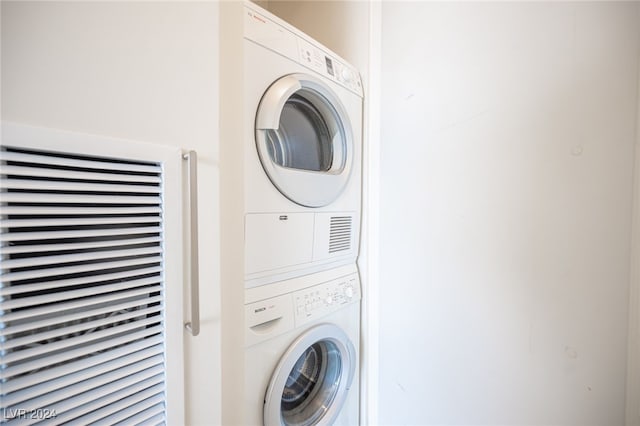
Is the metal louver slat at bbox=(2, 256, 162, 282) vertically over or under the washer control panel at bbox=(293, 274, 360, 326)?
over

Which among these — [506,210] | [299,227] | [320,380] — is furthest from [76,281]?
[506,210]

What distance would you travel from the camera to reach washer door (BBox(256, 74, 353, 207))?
855 mm

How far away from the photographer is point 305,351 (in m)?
1.09

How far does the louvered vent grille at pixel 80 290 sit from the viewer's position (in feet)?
1.46

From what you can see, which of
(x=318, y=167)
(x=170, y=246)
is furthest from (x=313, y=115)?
(x=170, y=246)

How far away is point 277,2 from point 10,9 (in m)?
1.40

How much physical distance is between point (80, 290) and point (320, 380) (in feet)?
3.27

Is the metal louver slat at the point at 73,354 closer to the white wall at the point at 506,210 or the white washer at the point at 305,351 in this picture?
the white washer at the point at 305,351

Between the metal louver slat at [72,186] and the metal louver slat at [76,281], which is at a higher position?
the metal louver slat at [72,186]

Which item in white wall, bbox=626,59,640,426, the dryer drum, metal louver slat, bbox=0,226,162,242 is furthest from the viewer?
the dryer drum

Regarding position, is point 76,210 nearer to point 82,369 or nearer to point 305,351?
point 82,369

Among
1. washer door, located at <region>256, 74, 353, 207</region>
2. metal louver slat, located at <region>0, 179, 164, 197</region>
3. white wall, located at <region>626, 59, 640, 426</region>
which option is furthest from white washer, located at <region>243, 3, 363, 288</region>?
white wall, located at <region>626, 59, 640, 426</region>

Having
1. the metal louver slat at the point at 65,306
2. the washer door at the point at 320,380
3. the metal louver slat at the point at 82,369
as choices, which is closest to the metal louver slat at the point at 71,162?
the metal louver slat at the point at 65,306

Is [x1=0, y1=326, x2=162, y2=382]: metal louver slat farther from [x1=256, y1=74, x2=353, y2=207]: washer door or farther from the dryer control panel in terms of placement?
the dryer control panel
